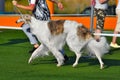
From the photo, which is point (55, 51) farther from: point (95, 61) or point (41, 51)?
point (95, 61)

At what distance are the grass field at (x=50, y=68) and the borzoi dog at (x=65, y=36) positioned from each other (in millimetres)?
343

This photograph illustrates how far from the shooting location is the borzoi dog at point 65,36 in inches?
432

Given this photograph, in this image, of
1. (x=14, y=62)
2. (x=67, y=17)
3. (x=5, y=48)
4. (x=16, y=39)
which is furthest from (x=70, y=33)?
(x=67, y=17)

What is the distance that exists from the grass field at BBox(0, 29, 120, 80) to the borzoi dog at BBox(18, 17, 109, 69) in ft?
1.13

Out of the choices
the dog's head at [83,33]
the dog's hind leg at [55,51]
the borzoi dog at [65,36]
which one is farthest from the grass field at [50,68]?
the dog's head at [83,33]

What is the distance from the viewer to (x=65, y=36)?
11.1 metres

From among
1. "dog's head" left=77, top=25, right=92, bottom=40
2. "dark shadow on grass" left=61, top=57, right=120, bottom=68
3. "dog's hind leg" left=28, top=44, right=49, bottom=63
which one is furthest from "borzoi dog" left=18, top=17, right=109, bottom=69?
"dark shadow on grass" left=61, top=57, right=120, bottom=68

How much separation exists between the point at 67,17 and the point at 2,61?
33.2 feet

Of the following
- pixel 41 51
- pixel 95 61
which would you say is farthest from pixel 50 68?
pixel 95 61

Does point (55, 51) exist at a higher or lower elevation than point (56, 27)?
lower

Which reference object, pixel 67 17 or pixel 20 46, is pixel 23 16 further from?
pixel 67 17

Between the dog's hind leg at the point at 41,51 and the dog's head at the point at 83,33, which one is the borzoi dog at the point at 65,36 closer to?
the dog's head at the point at 83,33

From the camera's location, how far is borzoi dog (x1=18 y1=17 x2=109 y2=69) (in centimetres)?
1097

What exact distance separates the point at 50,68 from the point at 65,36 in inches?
29.0
